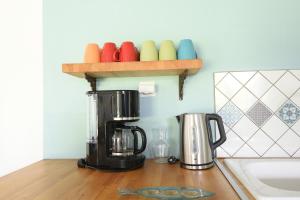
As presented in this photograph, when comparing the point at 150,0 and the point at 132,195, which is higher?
the point at 150,0

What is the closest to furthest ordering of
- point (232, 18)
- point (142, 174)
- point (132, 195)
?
point (132, 195) → point (142, 174) → point (232, 18)

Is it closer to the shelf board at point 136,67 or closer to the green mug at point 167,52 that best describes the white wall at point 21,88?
the shelf board at point 136,67

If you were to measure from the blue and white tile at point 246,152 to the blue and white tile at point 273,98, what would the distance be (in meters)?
0.22

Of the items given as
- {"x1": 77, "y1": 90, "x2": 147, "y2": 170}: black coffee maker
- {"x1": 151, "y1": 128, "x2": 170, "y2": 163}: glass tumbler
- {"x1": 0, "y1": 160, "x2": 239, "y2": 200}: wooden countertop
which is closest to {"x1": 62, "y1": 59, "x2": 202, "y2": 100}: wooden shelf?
{"x1": 77, "y1": 90, "x2": 147, "y2": 170}: black coffee maker

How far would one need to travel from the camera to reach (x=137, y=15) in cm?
125

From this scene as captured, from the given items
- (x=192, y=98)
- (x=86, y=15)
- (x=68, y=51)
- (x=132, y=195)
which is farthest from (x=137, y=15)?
(x=132, y=195)

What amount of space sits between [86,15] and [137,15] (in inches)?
10.5

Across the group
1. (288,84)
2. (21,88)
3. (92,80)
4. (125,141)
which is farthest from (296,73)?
(21,88)

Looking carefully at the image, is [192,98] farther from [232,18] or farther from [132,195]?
[132,195]

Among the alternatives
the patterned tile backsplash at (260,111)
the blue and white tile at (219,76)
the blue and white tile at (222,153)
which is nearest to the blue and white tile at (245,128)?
the patterned tile backsplash at (260,111)

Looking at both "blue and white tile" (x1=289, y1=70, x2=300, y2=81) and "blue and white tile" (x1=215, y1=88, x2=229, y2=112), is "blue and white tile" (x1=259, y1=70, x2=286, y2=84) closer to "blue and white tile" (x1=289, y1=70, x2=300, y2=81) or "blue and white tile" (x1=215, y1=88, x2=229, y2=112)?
"blue and white tile" (x1=289, y1=70, x2=300, y2=81)

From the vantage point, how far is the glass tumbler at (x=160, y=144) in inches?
47.1

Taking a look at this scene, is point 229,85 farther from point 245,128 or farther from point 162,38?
point 162,38

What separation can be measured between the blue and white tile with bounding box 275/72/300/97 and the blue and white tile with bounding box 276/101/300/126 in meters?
0.05
